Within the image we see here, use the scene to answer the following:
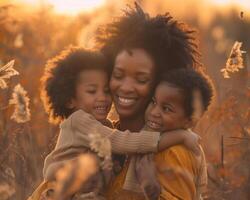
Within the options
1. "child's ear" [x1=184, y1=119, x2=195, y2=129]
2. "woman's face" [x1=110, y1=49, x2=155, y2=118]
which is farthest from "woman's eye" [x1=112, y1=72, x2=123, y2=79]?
"child's ear" [x1=184, y1=119, x2=195, y2=129]

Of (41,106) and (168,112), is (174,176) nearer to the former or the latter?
(168,112)

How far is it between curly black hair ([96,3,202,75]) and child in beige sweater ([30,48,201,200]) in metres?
0.15

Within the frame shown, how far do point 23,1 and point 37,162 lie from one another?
1.20 meters

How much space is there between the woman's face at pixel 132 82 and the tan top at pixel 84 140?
0.22 m

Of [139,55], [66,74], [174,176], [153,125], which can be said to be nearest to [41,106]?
[66,74]

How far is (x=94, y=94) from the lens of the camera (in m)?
4.98

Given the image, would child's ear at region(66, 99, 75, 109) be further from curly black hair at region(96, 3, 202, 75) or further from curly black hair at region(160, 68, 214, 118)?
curly black hair at region(160, 68, 214, 118)

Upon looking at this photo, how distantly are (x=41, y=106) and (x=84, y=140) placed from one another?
8.53 ft

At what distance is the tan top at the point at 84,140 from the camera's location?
4.59m

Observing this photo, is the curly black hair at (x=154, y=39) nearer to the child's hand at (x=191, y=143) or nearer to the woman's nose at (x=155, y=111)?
the woman's nose at (x=155, y=111)

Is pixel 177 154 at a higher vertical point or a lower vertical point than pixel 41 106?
lower

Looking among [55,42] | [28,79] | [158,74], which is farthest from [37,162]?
[158,74]

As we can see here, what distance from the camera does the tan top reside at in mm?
4594

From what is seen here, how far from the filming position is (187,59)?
16.9 feet
